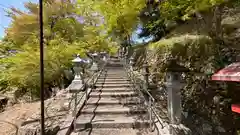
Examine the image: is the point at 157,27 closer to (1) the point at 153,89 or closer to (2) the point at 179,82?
(1) the point at 153,89

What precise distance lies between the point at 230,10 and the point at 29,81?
9394mm

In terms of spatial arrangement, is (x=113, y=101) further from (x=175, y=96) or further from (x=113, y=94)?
(x=175, y=96)

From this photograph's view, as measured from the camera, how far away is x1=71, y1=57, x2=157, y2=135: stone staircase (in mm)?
5652

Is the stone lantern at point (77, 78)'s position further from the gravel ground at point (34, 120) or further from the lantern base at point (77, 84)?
the gravel ground at point (34, 120)

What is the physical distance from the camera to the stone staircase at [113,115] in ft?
18.5

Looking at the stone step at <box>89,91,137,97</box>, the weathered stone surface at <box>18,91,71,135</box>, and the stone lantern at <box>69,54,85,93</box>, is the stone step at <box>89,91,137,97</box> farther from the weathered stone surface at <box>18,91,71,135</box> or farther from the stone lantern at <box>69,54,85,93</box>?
the weathered stone surface at <box>18,91,71,135</box>

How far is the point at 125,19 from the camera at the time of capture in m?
10.4

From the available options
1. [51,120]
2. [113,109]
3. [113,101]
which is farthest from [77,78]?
[51,120]

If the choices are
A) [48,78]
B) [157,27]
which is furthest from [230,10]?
[48,78]

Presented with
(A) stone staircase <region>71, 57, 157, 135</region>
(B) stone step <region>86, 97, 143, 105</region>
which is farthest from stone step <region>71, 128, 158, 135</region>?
(B) stone step <region>86, 97, 143, 105</region>

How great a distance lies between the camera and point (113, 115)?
21.7ft

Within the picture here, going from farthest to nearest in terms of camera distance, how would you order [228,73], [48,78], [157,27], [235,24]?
[48,78] → [157,27] → [235,24] → [228,73]

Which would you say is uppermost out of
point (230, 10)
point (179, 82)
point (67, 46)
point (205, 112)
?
point (230, 10)

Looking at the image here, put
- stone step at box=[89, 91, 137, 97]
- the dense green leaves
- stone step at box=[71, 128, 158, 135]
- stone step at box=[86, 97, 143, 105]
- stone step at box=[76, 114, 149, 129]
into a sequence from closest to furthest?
stone step at box=[71, 128, 158, 135]
stone step at box=[76, 114, 149, 129]
stone step at box=[86, 97, 143, 105]
stone step at box=[89, 91, 137, 97]
the dense green leaves
